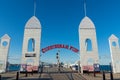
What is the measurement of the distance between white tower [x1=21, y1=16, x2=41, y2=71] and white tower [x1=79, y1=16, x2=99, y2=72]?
416 inches

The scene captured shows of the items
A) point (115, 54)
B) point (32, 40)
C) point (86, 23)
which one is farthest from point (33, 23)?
point (115, 54)

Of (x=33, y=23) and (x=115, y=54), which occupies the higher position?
Result: (x=33, y=23)

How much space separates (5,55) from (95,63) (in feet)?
72.0

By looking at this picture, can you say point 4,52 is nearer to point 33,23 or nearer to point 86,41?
point 33,23

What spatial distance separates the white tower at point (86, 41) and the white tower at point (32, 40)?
10.6m

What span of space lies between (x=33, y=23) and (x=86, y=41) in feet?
46.9

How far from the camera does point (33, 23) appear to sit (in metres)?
35.2

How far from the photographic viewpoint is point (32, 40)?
1395 inches

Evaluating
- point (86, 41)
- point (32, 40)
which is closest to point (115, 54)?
point (86, 41)

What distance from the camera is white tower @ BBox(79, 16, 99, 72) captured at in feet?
107

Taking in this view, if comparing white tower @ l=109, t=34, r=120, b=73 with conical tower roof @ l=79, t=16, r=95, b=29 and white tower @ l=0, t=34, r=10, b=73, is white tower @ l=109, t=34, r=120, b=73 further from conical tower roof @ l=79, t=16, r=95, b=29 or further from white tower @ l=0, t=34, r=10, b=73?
white tower @ l=0, t=34, r=10, b=73

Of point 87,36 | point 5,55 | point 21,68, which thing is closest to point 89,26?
point 87,36

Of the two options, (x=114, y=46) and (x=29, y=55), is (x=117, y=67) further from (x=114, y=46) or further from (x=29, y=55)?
(x=29, y=55)

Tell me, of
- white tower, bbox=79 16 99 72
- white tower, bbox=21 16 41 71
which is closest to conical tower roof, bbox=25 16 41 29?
white tower, bbox=21 16 41 71
